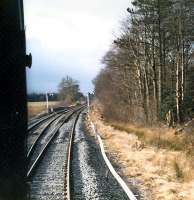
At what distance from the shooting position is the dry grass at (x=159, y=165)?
13.4 m

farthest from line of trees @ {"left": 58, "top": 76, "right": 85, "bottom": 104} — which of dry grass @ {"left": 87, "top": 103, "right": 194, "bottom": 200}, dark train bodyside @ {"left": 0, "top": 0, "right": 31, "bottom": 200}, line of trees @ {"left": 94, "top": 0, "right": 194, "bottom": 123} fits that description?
dark train bodyside @ {"left": 0, "top": 0, "right": 31, "bottom": 200}

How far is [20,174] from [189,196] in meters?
7.46

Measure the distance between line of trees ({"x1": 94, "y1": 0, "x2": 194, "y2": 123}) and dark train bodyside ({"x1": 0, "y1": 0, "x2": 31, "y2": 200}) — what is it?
3338cm

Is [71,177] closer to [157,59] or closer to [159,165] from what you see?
[159,165]

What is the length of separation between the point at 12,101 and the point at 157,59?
141 ft

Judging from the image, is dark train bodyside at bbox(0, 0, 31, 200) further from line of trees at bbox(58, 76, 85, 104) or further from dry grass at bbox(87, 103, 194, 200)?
line of trees at bbox(58, 76, 85, 104)

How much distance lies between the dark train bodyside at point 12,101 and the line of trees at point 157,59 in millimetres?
33382

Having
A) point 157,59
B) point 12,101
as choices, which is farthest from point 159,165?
point 157,59

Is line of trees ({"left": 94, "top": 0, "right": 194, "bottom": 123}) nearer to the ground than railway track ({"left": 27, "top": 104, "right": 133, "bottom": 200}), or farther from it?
farther from it

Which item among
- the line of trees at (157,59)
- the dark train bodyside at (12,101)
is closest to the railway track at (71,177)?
the dark train bodyside at (12,101)

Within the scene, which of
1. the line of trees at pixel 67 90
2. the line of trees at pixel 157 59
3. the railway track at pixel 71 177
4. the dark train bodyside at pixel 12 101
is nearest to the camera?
the dark train bodyside at pixel 12 101

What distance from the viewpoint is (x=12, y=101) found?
18.3 ft

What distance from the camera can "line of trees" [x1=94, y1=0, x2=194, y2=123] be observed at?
40031 millimetres

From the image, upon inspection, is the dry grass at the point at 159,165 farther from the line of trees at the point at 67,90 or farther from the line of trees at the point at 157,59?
the line of trees at the point at 67,90
